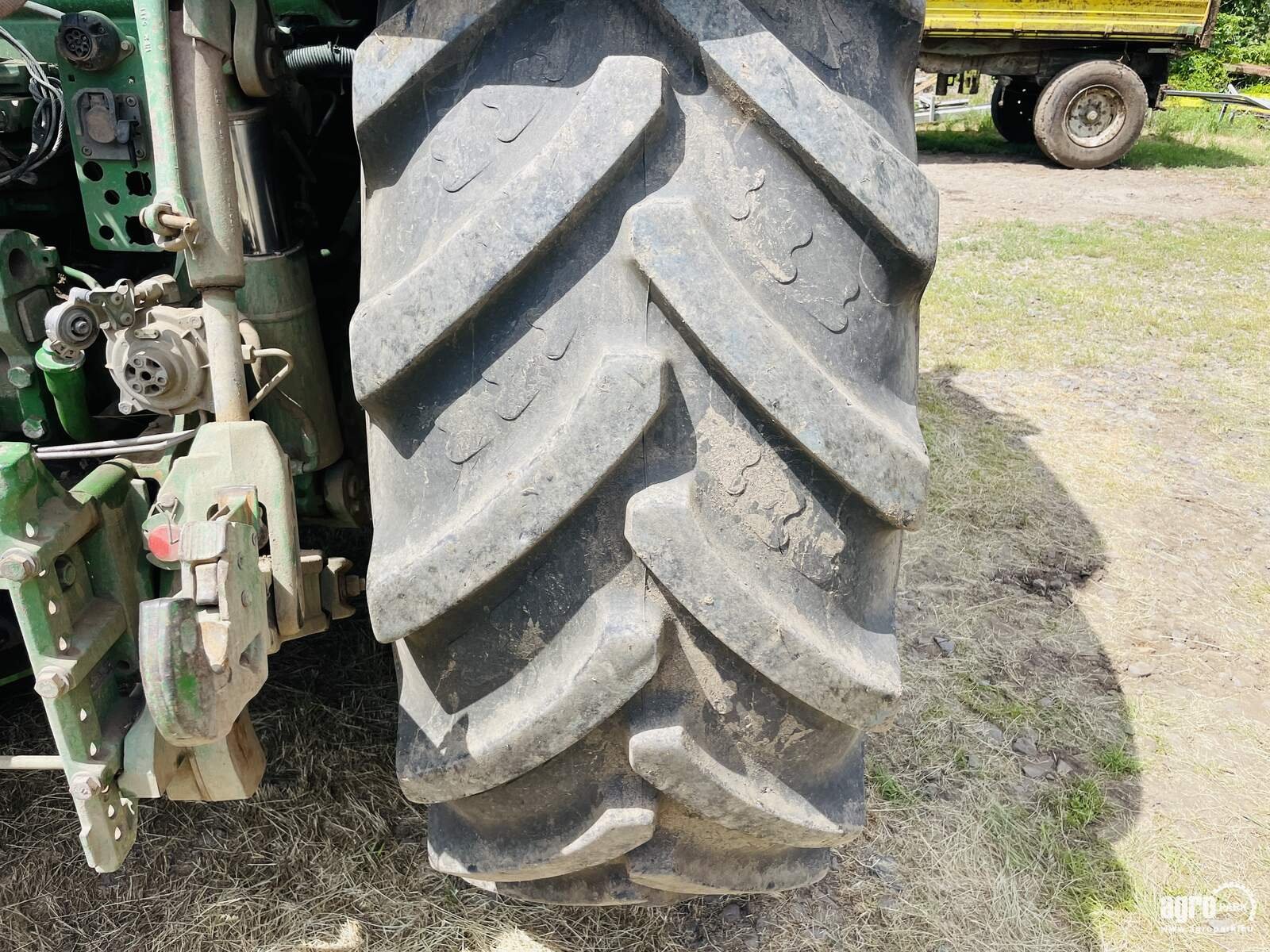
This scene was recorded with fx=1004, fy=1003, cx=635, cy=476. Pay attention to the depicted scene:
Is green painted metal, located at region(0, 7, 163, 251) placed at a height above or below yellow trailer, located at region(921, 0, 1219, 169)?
above

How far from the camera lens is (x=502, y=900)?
1564mm

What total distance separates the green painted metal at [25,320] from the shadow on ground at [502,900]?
0.70 metres

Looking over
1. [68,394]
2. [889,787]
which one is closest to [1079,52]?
[889,787]

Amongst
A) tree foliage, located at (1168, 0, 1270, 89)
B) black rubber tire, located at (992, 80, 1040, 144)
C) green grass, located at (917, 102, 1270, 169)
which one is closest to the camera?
green grass, located at (917, 102, 1270, 169)

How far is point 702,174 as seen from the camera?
949mm

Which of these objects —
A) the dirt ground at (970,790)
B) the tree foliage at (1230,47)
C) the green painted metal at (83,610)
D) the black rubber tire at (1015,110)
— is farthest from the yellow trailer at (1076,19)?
the green painted metal at (83,610)

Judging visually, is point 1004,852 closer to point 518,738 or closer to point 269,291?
point 518,738

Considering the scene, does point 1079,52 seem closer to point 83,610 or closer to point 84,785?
point 83,610

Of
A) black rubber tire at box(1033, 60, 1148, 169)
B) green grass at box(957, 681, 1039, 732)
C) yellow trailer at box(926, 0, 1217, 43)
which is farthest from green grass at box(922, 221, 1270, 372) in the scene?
yellow trailer at box(926, 0, 1217, 43)

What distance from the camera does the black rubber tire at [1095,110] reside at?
8773 millimetres

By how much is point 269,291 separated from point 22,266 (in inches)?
12.4

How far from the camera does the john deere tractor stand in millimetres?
926

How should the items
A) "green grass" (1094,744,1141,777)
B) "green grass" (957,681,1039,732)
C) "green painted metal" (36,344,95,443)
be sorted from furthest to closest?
"green grass" (957,681,1039,732)
"green grass" (1094,744,1141,777)
"green painted metal" (36,344,95,443)

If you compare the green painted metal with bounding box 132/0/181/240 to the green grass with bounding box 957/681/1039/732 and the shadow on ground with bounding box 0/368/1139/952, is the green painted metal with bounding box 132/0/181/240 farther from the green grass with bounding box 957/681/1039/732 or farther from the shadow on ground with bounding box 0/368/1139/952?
the green grass with bounding box 957/681/1039/732
